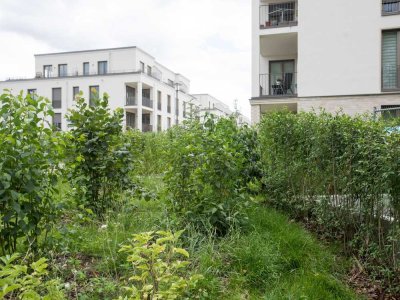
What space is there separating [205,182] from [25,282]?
2.49 metres

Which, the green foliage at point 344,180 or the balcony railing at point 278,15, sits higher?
the balcony railing at point 278,15

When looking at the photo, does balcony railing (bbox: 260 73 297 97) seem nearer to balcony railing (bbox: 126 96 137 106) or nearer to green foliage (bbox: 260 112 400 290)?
green foliage (bbox: 260 112 400 290)

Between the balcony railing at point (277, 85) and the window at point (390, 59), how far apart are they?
3906 millimetres

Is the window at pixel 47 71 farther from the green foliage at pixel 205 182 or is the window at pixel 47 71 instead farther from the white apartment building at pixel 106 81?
the green foliage at pixel 205 182

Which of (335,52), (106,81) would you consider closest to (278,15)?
(335,52)

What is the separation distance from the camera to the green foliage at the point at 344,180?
388cm

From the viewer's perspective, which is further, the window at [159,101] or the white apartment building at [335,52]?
the window at [159,101]

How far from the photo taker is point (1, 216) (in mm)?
3006

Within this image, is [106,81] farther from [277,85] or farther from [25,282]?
[25,282]

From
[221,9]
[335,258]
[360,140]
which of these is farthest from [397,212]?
[221,9]

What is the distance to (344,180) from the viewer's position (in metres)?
4.57

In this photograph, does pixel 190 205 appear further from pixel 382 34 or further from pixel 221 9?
pixel 382 34

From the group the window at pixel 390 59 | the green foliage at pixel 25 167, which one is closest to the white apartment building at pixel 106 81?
the window at pixel 390 59

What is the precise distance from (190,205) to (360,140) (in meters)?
1.97
